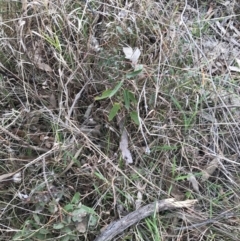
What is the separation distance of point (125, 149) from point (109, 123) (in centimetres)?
11

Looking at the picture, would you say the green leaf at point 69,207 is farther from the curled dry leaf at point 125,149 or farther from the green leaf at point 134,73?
the green leaf at point 134,73

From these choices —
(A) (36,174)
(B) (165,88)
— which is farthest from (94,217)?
(B) (165,88)

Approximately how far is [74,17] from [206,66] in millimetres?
538

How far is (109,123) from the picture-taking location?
5.51ft

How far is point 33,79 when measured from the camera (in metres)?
1.73

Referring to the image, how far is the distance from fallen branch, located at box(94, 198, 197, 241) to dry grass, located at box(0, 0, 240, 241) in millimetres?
24

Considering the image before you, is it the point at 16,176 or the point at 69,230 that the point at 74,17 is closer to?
the point at 16,176

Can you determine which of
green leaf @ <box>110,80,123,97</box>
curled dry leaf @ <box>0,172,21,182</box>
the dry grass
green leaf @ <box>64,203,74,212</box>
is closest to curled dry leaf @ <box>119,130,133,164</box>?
the dry grass

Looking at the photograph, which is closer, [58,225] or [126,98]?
[58,225]

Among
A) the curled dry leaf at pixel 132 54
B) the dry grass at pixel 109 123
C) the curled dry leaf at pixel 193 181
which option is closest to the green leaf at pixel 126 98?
the dry grass at pixel 109 123

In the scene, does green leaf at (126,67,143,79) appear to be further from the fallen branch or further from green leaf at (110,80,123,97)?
the fallen branch

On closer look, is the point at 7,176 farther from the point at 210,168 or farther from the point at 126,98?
the point at 210,168

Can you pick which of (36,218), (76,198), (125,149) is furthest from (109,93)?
(36,218)

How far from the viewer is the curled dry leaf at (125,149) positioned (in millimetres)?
1635
